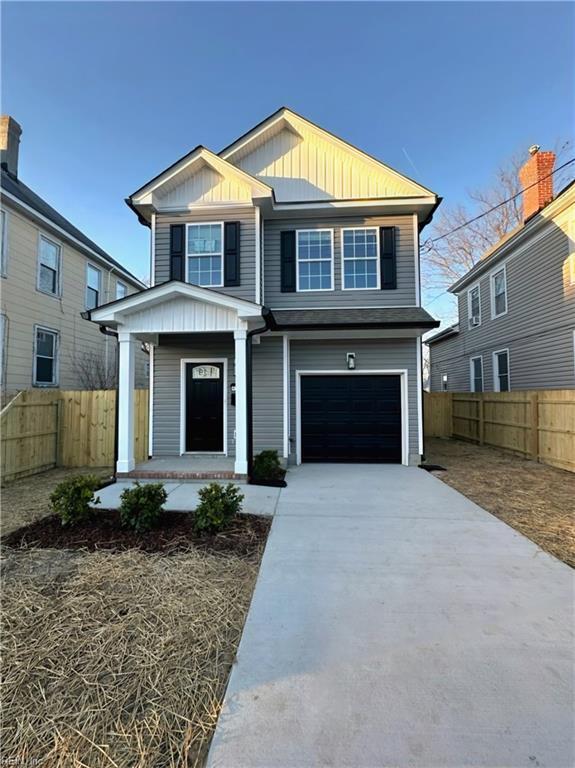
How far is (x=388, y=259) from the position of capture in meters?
8.85

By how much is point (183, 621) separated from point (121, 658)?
46 cm

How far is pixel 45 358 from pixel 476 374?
15.6m

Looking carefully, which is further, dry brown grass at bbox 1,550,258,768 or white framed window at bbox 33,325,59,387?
white framed window at bbox 33,325,59,387

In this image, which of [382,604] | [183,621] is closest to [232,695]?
[183,621]

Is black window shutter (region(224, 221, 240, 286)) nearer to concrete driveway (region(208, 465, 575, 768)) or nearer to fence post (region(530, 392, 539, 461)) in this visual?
concrete driveway (region(208, 465, 575, 768))

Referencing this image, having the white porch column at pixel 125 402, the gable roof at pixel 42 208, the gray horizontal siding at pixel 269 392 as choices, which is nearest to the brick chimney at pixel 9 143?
the gable roof at pixel 42 208

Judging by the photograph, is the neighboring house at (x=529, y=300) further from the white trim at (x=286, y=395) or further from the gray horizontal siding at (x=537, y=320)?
the white trim at (x=286, y=395)

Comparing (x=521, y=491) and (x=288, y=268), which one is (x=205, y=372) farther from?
(x=521, y=491)

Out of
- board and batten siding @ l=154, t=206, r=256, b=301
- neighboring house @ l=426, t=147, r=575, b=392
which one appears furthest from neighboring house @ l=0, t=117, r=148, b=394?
neighboring house @ l=426, t=147, r=575, b=392

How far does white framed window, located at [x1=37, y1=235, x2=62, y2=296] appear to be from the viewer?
10822 mm

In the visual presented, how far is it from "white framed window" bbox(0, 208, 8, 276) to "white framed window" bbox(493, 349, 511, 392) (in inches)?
601

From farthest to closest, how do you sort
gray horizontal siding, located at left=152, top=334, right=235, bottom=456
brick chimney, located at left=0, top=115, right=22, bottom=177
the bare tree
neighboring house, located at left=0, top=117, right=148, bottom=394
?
the bare tree, brick chimney, located at left=0, top=115, right=22, bottom=177, neighboring house, located at left=0, top=117, right=148, bottom=394, gray horizontal siding, located at left=152, top=334, right=235, bottom=456

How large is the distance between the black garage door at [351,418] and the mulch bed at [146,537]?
4.23 m

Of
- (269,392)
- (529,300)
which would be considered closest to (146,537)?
(269,392)
